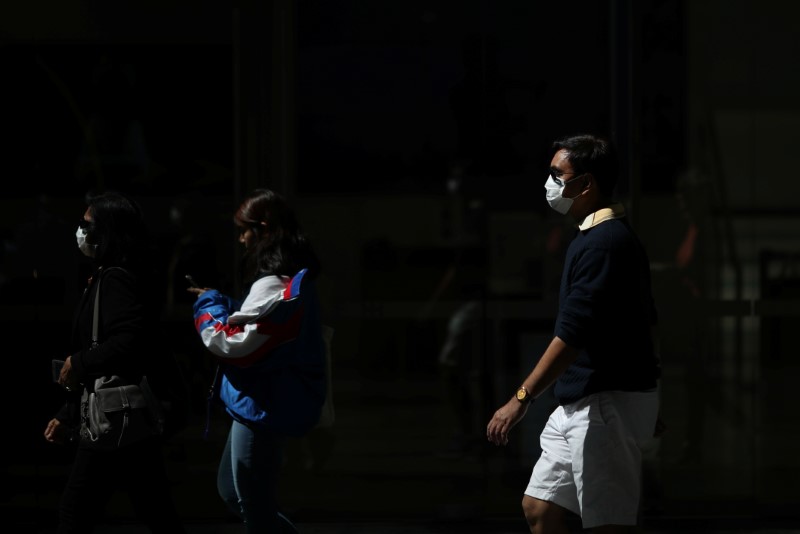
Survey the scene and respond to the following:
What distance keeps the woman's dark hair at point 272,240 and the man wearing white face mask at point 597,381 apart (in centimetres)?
117

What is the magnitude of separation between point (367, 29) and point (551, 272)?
1.59 metres

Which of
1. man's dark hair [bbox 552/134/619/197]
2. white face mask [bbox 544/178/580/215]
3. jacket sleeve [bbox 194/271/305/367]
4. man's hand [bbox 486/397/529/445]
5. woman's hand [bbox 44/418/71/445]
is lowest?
woman's hand [bbox 44/418/71/445]

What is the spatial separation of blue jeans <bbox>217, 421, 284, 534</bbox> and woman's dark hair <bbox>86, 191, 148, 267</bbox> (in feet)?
2.50

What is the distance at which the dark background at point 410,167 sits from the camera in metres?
7.03

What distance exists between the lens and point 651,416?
14.9 feet

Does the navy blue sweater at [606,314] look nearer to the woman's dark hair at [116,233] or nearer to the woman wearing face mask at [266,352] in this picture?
the woman wearing face mask at [266,352]

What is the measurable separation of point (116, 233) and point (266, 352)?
72 centimetres

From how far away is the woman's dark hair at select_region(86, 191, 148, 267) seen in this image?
5113 mm

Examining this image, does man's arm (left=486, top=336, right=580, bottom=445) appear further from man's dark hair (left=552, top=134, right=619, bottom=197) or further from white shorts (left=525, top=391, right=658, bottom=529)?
man's dark hair (left=552, top=134, right=619, bottom=197)

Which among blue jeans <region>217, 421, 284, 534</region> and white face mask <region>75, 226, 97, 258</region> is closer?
blue jeans <region>217, 421, 284, 534</region>

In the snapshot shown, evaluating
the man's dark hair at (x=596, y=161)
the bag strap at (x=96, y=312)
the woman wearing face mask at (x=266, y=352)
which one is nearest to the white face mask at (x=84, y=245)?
the bag strap at (x=96, y=312)

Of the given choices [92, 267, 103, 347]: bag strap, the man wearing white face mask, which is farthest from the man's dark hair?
[92, 267, 103, 347]: bag strap

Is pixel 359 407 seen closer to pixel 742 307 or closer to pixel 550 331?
pixel 550 331

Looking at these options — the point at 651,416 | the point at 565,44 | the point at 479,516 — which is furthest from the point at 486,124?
the point at 651,416
